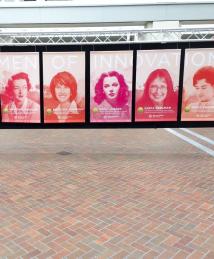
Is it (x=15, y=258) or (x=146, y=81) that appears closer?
(x=15, y=258)

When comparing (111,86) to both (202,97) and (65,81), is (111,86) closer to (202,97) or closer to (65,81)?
(65,81)

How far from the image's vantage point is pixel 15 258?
3.61 metres

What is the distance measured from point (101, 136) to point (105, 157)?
240 cm

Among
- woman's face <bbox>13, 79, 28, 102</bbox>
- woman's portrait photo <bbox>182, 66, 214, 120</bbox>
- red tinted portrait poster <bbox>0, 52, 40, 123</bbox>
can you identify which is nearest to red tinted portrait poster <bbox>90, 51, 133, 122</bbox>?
red tinted portrait poster <bbox>0, 52, 40, 123</bbox>

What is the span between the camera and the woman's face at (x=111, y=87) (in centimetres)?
733

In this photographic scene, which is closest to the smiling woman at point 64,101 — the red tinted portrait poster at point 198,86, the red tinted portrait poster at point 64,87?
the red tinted portrait poster at point 64,87

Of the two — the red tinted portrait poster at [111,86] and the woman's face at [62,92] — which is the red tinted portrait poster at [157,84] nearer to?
the red tinted portrait poster at [111,86]

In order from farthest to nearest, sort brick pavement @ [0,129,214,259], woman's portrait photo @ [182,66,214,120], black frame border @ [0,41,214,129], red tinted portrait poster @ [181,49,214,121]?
woman's portrait photo @ [182,66,214,120]
red tinted portrait poster @ [181,49,214,121]
black frame border @ [0,41,214,129]
brick pavement @ [0,129,214,259]

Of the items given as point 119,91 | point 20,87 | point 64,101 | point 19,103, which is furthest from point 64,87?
point 119,91

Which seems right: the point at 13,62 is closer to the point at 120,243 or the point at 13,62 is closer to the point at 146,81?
the point at 146,81

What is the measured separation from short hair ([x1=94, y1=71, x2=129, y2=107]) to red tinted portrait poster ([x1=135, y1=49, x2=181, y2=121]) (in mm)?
297

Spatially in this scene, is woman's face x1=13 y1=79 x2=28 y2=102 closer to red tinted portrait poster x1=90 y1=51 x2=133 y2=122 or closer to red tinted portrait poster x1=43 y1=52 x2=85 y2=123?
red tinted portrait poster x1=43 y1=52 x2=85 y2=123

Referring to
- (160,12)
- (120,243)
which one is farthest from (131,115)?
(160,12)

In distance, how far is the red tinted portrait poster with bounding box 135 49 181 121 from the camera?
7.20 metres
